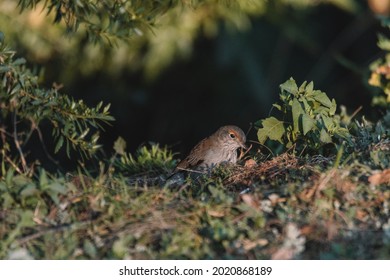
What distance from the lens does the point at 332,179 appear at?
5.92 meters

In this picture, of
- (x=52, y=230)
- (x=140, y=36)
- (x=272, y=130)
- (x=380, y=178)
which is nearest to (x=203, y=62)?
(x=140, y=36)

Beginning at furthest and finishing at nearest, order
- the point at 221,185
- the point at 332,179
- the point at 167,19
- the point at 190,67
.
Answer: the point at 190,67
the point at 167,19
the point at 221,185
the point at 332,179

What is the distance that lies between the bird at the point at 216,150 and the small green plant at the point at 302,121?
1.14 meters

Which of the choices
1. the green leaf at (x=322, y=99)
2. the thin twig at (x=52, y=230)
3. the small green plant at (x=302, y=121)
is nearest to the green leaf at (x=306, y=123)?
the small green plant at (x=302, y=121)

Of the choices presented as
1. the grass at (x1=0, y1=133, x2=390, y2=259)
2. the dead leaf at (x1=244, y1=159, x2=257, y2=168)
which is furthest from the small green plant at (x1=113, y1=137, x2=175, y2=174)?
the grass at (x1=0, y1=133, x2=390, y2=259)

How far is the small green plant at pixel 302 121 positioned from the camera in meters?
7.09

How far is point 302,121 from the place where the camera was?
23.0 ft

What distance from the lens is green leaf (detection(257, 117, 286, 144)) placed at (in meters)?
7.25

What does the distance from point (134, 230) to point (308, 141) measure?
214cm

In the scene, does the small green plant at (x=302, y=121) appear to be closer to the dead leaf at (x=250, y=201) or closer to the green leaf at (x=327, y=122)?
the green leaf at (x=327, y=122)

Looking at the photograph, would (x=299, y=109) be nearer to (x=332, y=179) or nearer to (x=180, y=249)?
(x=332, y=179)

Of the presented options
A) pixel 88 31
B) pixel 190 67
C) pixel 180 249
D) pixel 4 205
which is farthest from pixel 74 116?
pixel 190 67

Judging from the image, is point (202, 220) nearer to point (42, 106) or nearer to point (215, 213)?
point (215, 213)

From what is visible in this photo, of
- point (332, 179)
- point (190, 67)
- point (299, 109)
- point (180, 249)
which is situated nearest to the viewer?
point (180, 249)
